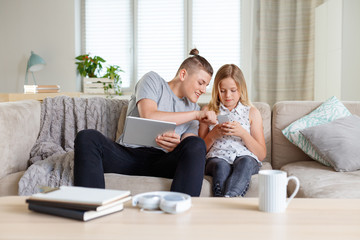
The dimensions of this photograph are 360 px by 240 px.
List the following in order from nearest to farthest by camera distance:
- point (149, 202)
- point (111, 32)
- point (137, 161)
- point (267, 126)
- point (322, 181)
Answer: point (149, 202)
point (322, 181)
point (137, 161)
point (267, 126)
point (111, 32)

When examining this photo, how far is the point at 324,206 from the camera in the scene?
111 cm

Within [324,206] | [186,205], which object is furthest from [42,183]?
[324,206]

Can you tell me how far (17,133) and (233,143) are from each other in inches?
43.7

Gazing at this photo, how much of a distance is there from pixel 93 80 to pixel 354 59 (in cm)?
271

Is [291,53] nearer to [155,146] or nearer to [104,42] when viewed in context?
[104,42]

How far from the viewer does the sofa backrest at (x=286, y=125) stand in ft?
7.30

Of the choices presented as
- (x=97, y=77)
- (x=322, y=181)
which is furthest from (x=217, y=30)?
(x=322, y=181)

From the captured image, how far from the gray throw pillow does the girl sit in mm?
272

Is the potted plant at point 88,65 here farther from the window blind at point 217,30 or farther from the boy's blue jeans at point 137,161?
the boy's blue jeans at point 137,161

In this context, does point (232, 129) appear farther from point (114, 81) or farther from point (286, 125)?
point (114, 81)

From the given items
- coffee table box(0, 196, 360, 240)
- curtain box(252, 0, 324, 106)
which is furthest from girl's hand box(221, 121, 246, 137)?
curtain box(252, 0, 324, 106)

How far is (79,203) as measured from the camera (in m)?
0.96

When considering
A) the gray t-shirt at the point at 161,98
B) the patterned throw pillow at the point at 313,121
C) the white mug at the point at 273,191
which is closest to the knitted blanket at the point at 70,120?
the gray t-shirt at the point at 161,98

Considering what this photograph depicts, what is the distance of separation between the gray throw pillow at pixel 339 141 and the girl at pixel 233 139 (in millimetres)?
272
